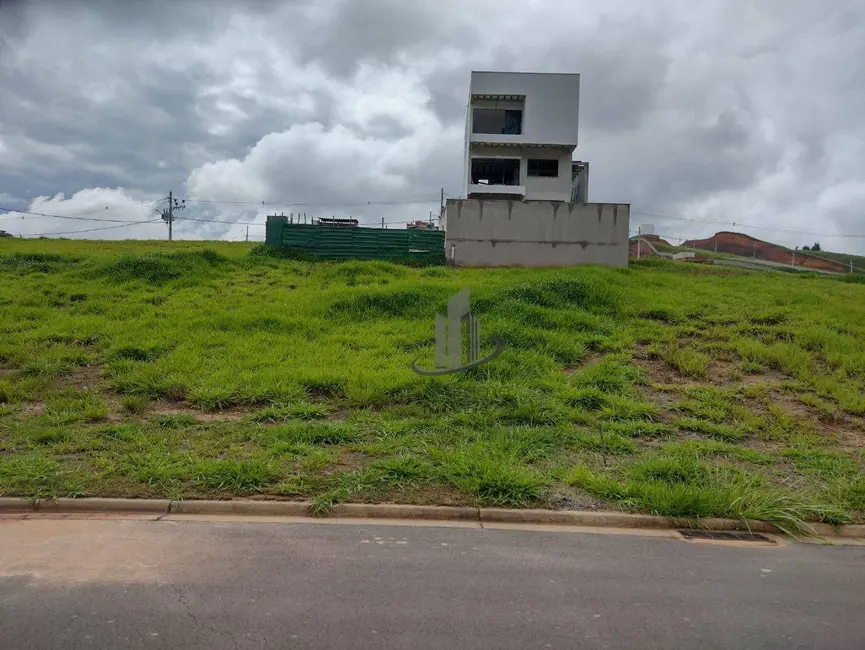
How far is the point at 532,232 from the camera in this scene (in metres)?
21.2

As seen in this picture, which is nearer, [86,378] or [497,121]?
[86,378]

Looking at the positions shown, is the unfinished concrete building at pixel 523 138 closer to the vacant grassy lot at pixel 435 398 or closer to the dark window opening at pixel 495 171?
the dark window opening at pixel 495 171

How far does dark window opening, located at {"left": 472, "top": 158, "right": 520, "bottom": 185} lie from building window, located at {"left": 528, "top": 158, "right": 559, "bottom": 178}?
0.81 meters

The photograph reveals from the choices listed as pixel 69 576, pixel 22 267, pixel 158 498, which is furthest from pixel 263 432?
pixel 22 267

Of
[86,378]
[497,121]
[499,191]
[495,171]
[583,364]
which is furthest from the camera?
[495,171]

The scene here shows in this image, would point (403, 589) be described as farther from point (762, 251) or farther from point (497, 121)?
point (762, 251)

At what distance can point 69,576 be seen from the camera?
3826 millimetres

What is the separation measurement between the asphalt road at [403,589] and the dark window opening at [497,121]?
32531 millimetres

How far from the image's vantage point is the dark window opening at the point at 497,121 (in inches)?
1362

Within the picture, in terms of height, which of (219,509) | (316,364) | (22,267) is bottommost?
(219,509)

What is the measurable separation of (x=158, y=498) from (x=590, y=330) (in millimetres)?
8894

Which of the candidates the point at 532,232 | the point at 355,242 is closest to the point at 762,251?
the point at 532,232

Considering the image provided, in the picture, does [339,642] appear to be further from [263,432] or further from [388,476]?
[263,432]

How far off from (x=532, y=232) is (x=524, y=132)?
A: 14650mm
